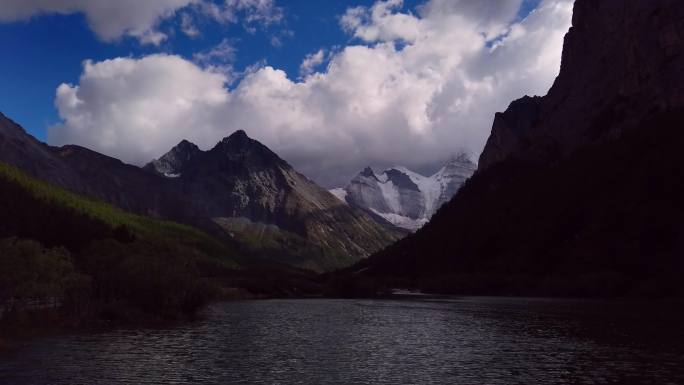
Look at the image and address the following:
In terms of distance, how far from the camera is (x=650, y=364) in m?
48.2

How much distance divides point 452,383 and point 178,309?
56923 mm

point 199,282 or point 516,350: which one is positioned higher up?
point 199,282

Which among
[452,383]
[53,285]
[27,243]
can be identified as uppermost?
[27,243]

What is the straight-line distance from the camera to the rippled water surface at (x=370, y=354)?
145ft

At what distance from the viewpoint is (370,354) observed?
185 ft

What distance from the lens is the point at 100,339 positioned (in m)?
64.9

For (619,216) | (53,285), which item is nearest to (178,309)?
(53,285)

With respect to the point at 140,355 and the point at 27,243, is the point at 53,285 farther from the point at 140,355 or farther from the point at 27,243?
the point at 140,355

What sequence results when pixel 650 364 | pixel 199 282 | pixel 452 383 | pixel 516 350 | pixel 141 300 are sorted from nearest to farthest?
pixel 452 383 < pixel 650 364 < pixel 516 350 < pixel 141 300 < pixel 199 282

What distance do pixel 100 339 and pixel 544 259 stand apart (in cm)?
16411

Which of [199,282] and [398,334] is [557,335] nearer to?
[398,334]

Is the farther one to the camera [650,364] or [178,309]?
[178,309]

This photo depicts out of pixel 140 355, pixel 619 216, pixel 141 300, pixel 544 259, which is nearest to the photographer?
pixel 140 355

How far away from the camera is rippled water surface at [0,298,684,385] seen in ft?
145
